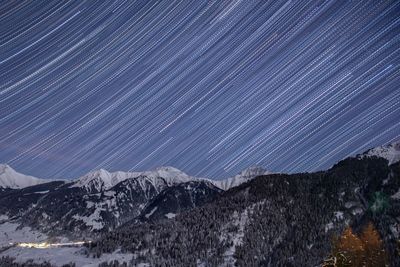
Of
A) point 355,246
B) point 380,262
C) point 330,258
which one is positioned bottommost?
point 380,262

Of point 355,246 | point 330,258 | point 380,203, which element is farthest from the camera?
point 380,203

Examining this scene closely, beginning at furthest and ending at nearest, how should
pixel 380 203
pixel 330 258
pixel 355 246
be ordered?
1. pixel 380 203
2. pixel 355 246
3. pixel 330 258

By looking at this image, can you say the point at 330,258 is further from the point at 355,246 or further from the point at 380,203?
the point at 380,203

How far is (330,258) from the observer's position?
53.1m

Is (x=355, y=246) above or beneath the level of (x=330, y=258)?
beneath

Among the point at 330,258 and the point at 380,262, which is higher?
the point at 330,258

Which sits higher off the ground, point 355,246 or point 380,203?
point 355,246

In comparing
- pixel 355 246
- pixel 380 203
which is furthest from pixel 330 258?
pixel 380 203

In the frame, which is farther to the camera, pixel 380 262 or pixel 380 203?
pixel 380 203

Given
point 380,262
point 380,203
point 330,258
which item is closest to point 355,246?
point 380,262

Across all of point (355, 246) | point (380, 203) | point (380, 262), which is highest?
point (355, 246)

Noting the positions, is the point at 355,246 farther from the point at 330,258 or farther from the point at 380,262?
the point at 330,258

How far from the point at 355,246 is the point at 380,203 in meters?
85.4

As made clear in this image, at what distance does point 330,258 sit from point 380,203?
10375 centimetres
